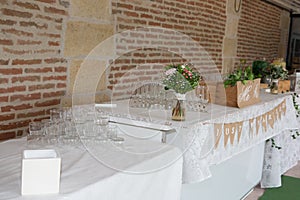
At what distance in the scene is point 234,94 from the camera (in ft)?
9.45

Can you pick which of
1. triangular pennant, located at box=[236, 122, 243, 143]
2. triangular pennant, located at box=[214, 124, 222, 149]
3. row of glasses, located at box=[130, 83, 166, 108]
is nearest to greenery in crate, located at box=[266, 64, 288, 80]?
triangular pennant, located at box=[236, 122, 243, 143]

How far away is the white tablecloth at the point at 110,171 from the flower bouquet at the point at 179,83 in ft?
1.34

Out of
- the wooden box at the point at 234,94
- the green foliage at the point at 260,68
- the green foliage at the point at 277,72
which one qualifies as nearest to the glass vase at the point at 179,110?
the wooden box at the point at 234,94

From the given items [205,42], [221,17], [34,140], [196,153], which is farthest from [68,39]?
[221,17]

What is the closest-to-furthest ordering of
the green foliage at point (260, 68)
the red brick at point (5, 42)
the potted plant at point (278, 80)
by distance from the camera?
the red brick at point (5, 42), the potted plant at point (278, 80), the green foliage at point (260, 68)

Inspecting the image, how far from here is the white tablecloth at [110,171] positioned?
130cm

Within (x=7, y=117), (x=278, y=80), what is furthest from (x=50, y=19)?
(x=278, y=80)

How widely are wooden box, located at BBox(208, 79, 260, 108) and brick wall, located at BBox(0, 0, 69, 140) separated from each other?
48.8 inches

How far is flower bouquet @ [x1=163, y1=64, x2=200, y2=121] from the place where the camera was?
222 centimetres

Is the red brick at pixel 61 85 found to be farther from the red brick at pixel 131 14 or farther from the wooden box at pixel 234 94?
the wooden box at pixel 234 94

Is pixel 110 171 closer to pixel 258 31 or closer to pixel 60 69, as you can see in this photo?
pixel 60 69

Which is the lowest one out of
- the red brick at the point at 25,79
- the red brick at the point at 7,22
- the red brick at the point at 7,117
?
the red brick at the point at 7,117

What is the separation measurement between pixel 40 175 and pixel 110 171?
0.32 metres

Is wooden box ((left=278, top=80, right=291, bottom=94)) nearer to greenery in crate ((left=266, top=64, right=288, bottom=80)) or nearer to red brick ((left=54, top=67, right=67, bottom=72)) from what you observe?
greenery in crate ((left=266, top=64, right=288, bottom=80))
